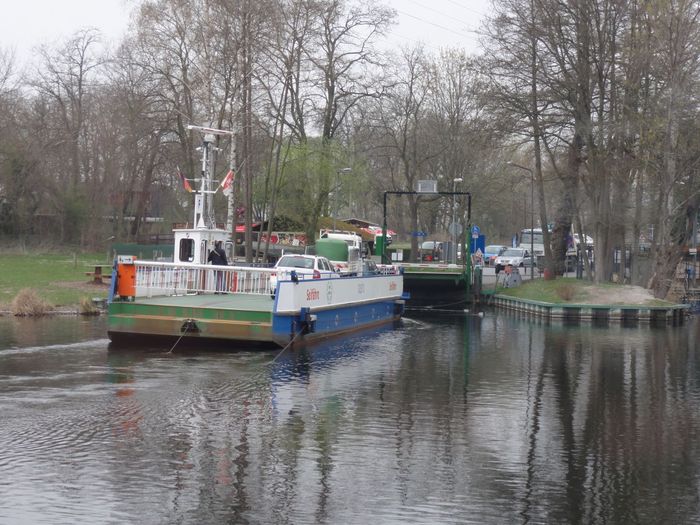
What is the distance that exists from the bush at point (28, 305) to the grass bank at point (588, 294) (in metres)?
20.4

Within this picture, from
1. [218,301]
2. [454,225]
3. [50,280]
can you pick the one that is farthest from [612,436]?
[454,225]

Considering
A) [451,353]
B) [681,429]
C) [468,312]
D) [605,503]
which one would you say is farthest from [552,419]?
[468,312]

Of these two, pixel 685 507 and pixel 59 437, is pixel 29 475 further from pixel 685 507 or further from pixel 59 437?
pixel 685 507

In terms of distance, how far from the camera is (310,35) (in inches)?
1902

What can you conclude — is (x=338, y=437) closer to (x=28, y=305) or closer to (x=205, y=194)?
(x=205, y=194)

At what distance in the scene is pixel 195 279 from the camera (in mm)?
24297

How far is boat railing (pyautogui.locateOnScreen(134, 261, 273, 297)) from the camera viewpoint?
921 inches

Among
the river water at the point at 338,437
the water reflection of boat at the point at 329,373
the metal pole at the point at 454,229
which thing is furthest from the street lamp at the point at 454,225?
the river water at the point at 338,437

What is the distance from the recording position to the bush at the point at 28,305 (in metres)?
28.6

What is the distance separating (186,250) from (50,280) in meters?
12.2

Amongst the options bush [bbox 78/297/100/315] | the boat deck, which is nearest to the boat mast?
the boat deck

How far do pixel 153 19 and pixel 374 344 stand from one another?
26.1 meters

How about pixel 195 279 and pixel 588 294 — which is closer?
pixel 195 279

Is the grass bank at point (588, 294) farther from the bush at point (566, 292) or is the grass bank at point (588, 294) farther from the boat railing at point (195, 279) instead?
the boat railing at point (195, 279)
